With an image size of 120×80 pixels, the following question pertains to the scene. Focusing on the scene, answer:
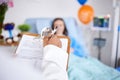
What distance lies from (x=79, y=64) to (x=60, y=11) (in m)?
1.12

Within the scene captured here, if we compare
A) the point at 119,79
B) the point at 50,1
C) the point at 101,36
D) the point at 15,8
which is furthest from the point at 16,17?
the point at 119,79

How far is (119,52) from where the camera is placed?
281cm

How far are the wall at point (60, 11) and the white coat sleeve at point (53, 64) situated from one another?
2.10 m

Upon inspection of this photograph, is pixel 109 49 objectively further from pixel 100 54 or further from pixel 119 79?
pixel 119 79

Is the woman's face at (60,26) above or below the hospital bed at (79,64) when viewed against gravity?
above

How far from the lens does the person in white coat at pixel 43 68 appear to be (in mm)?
550

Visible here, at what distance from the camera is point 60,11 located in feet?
9.91

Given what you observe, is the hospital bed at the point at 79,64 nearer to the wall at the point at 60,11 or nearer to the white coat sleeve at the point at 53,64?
the wall at the point at 60,11

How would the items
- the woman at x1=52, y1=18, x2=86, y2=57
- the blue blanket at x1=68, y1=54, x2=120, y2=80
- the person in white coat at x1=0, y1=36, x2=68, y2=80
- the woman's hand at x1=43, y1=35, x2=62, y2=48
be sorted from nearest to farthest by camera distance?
the person in white coat at x1=0, y1=36, x2=68, y2=80, the woman's hand at x1=43, y1=35, x2=62, y2=48, the blue blanket at x1=68, y1=54, x2=120, y2=80, the woman at x1=52, y1=18, x2=86, y2=57

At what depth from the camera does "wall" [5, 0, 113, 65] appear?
2.79m

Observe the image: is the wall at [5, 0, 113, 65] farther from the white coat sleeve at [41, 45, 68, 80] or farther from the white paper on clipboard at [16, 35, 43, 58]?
the white coat sleeve at [41, 45, 68, 80]

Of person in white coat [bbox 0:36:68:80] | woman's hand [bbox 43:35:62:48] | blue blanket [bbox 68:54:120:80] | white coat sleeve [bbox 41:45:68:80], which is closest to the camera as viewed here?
person in white coat [bbox 0:36:68:80]

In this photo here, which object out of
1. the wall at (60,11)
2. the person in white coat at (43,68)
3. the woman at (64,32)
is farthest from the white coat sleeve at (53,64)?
the wall at (60,11)

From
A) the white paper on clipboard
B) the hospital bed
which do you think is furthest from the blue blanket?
the white paper on clipboard
